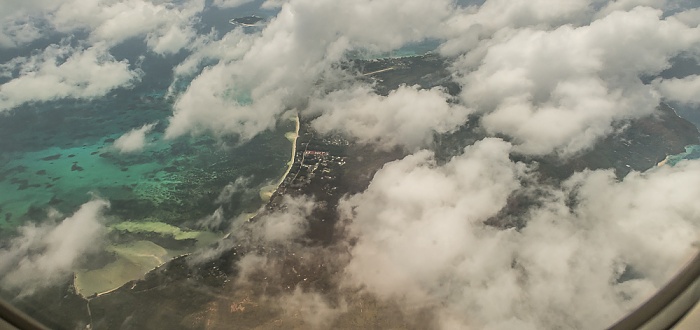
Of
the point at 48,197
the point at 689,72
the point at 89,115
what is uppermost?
the point at 48,197

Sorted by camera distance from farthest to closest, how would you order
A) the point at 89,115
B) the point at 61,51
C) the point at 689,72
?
the point at 61,51
the point at 689,72
the point at 89,115

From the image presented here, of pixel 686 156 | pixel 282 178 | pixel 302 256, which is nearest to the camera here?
pixel 302 256

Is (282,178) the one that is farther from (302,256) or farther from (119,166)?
(119,166)

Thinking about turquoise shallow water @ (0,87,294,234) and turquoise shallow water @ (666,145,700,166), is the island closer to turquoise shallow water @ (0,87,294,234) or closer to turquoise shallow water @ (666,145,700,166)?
turquoise shallow water @ (666,145,700,166)

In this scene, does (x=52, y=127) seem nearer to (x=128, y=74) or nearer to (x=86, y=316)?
(x=128, y=74)

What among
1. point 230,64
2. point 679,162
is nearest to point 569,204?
point 679,162

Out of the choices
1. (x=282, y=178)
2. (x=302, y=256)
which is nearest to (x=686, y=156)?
(x=302, y=256)

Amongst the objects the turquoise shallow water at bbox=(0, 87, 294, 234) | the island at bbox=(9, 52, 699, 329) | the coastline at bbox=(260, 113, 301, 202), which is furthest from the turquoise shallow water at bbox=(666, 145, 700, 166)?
the turquoise shallow water at bbox=(0, 87, 294, 234)

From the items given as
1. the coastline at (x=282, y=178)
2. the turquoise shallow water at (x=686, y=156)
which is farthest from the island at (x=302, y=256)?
the turquoise shallow water at (x=686, y=156)

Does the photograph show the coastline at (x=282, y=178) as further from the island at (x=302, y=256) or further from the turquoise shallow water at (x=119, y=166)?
the turquoise shallow water at (x=119, y=166)
